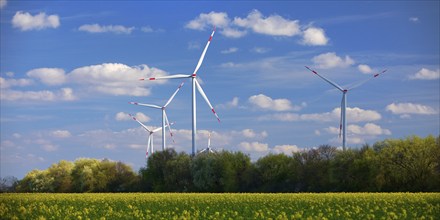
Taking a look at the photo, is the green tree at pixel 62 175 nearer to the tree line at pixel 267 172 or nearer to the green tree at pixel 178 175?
the tree line at pixel 267 172

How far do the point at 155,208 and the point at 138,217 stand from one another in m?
6.53

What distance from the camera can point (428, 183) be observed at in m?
74.4

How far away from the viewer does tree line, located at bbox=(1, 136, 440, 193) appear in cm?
7619

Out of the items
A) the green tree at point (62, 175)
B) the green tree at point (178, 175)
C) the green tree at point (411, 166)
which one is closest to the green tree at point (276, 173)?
the green tree at point (178, 175)

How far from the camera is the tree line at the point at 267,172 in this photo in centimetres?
7619

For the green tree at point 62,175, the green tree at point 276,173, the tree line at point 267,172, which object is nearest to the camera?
the tree line at point 267,172

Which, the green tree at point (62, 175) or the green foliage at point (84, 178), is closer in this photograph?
the green foliage at point (84, 178)

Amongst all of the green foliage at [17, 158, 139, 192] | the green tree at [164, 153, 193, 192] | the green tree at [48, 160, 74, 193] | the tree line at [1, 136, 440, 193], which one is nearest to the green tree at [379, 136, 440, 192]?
the tree line at [1, 136, 440, 193]

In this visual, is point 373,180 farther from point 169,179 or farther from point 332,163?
point 169,179

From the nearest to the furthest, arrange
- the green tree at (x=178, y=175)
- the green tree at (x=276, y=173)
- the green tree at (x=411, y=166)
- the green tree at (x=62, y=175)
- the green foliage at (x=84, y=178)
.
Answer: the green tree at (x=411, y=166), the green tree at (x=276, y=173), the green tree at (x=178, y=175), the green foliage at (x=84, y=178), the green tree at (x=62, y=175)

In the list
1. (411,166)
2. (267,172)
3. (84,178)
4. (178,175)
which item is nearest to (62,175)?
(84,178)

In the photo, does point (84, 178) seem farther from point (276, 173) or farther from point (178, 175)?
point (276, 173)

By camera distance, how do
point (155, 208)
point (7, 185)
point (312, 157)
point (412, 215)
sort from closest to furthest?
point (412, 215) < point (155, 208) < point (312, 157) < point (7, 185)

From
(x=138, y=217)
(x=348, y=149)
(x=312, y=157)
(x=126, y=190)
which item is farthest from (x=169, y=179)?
(x=138, y=217)
